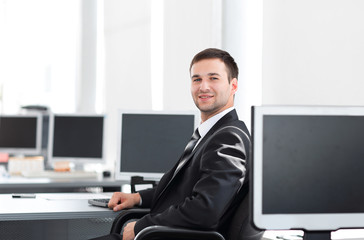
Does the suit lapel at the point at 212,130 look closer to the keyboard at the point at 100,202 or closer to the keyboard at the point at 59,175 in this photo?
the keyboard at the point at 100,202

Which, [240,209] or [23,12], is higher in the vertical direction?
[23,12]

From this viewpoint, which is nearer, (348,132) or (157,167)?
(348,132)

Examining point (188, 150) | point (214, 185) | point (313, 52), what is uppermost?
point (313, 52)

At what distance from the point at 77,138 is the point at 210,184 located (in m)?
2.93

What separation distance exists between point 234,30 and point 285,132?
7.97 feet

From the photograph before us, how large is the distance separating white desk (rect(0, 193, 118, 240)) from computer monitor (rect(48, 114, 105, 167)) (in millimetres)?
1362

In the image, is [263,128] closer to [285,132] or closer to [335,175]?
[285,132]

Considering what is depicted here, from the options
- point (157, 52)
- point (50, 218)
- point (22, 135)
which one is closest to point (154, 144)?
point (50, 218)

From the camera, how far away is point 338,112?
76.2 inches

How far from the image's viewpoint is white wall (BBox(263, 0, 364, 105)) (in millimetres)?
3189

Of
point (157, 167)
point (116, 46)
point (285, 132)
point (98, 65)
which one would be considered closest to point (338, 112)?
point (285, 132)

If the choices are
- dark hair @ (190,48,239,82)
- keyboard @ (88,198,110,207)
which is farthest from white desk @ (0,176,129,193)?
dark hair @ (190,48,239,82)

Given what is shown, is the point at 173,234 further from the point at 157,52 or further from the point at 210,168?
the point at 157,52

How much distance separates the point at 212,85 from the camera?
257 centimetres
